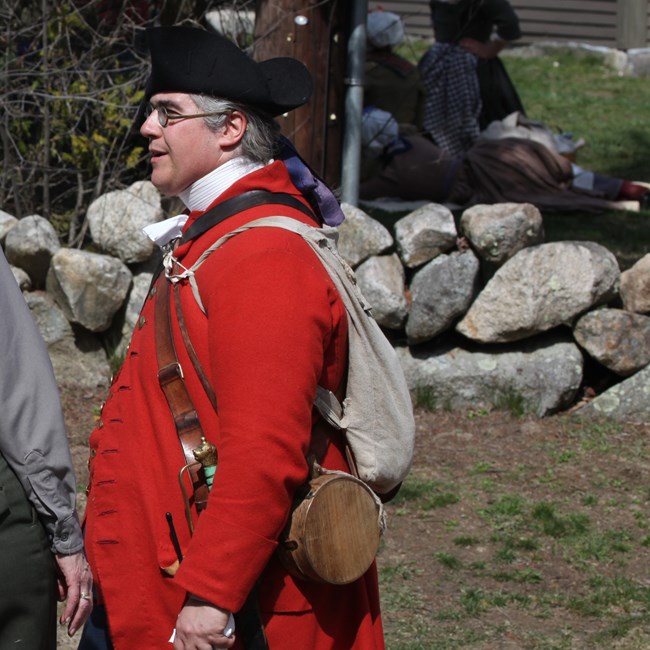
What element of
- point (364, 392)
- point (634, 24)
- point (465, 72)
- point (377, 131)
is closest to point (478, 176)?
point (377, 131)

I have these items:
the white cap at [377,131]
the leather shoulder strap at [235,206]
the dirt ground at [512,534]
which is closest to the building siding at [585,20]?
the white cap at [377,131]

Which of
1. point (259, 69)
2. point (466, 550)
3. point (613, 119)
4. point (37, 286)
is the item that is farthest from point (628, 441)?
point (613, 119)

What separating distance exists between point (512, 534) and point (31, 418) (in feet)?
8.87

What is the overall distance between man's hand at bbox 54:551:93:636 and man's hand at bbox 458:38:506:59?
8215mm

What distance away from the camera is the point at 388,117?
838 centimetres

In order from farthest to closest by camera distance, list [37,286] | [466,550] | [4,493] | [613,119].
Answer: [613,119] → [37,286] → [466,550] → [4,493]

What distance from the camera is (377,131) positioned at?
8.30m

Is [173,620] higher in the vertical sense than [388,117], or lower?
higher

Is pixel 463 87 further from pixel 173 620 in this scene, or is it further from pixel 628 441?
pixel 173 620

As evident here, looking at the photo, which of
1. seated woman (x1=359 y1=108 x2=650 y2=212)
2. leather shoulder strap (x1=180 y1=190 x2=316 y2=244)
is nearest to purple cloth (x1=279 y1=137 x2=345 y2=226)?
leather shoulder strap (x1=180 y1=190 x2=316 y2=244)

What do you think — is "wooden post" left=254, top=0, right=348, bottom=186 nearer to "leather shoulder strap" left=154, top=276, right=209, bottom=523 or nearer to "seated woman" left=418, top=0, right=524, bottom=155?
"seated woman" left=418, top=0, right=524, bottom=155

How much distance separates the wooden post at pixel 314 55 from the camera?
19.5ft

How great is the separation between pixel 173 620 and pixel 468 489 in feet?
9.28

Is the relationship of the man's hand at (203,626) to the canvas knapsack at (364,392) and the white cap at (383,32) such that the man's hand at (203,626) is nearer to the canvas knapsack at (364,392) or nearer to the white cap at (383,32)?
the canvas knapsack at (364,392)
